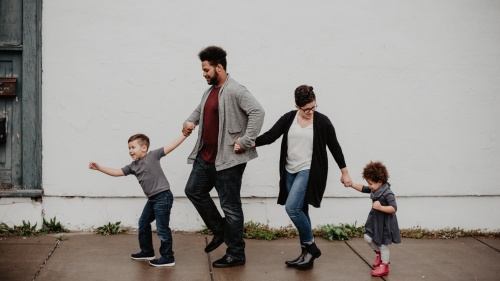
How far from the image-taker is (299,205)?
515 centimetres

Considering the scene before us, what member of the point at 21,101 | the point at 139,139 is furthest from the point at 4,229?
the point at 139,139

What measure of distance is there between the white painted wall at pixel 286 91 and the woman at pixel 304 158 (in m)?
1.03

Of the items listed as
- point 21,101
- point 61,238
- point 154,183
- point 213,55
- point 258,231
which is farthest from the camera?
point 258,231

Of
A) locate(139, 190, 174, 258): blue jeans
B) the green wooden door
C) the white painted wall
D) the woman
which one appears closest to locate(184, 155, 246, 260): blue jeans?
locate(139, 190, 174, 258): blue jeans

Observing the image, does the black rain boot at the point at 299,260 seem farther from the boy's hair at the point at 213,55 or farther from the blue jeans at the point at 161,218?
the boy's hair at the point at 213,55

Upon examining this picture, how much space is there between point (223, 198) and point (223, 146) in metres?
0.46

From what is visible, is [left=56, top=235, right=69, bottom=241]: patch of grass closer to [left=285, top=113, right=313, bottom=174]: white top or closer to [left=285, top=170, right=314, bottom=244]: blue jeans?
[left=285, top=170, right=314, bottom=244]: blue jeans

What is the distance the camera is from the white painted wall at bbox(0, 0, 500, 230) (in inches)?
242

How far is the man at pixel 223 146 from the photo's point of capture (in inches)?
200

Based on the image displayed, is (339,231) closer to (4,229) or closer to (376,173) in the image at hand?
(376,173)

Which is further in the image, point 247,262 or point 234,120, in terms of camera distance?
point 247,262

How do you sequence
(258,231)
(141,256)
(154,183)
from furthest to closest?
(258,231), (141,256), (154,183)

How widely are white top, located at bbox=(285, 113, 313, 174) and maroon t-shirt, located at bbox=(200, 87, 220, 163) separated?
0.66 meters

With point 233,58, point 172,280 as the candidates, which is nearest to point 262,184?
point 233,58
